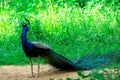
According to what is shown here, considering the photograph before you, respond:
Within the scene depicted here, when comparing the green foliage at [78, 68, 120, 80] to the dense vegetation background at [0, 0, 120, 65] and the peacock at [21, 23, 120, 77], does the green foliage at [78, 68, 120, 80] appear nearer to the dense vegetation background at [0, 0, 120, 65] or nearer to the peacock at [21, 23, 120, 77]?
the peacock at [21, 23, 120, 77]

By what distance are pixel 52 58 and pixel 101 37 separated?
10.7ft

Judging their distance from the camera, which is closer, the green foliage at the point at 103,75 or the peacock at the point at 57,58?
the green foliage at the point at 103,75

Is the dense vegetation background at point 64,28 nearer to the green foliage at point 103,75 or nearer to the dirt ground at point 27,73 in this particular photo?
the dirt ground at point 27,73

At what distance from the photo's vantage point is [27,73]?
807 cm

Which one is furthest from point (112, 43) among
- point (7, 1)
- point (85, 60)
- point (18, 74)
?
point (7, 1)

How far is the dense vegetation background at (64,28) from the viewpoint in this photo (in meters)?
10.1

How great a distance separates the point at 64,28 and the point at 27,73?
3.64m

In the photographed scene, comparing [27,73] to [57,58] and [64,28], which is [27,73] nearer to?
[57,58]

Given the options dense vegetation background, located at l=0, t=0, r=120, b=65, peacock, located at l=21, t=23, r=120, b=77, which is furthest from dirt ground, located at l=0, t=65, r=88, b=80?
dense vegetation background, located at l=0, t=0, r=120, b=65

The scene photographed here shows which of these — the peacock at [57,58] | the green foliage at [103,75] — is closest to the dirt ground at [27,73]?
the peacock at [57,58]

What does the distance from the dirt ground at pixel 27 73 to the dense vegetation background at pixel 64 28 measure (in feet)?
2.53

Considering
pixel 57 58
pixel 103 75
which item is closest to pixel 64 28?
pixel 57 58

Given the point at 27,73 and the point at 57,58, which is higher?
the point at 57,58

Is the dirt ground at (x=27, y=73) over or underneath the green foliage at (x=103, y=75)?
underneath
